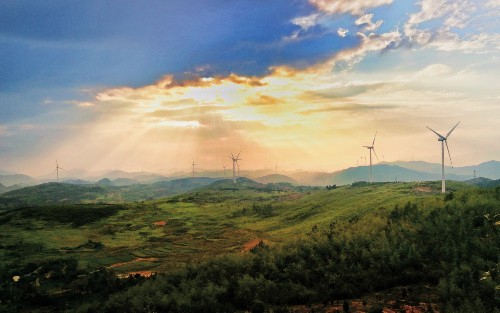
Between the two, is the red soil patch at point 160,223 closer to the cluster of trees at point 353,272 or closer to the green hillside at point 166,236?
the green hillside at point 166,236

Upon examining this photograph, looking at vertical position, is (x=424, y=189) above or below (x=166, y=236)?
above

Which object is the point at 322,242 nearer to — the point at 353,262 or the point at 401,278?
the point at 353,262

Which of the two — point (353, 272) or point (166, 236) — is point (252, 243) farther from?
point (353, 272)

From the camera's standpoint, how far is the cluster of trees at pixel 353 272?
4675 cm

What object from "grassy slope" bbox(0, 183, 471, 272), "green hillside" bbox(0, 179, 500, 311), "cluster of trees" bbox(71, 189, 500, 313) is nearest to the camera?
"cluster of trees" bbox(71, 189, 500, 313)

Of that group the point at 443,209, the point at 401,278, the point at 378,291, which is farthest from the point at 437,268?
the point at 443,209

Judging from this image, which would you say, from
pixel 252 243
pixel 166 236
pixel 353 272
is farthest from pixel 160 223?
pixel 353 272

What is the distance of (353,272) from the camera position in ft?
184

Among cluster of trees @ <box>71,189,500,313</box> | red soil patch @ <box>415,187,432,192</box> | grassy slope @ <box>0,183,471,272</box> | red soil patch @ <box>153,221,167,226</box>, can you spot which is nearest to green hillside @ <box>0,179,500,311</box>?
red soil patch @ <box>153,221,167,226</box>

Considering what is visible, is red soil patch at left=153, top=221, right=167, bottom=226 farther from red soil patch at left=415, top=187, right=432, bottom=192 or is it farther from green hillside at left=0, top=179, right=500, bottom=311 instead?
red soil patch at left=415, top=187, right=432, bottom=192

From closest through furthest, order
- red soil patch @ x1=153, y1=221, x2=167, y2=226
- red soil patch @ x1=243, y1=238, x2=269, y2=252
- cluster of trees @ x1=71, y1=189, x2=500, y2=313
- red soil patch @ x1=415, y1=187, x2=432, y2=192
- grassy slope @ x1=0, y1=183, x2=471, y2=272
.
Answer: cluster of trees @ x1=71, y1=189, x2=500, y2=313
grassy slope @ x1=0, y1=183, x2=471, y2=272
red soil patch @ x1=243, y1=238, x2=269, y2=252
red soil patch @ x1=415, y1=187, x2=432, y2=192
red soil patch @ x1=153, y1=221, x2=167, y2=226

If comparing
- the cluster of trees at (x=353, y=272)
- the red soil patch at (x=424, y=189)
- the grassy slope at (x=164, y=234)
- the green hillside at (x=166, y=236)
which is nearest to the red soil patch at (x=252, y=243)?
the green hillside at (x=166, y=236)

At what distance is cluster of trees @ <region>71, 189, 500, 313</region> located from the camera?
4675 cm

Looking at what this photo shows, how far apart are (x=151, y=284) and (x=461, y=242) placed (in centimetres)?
5383
